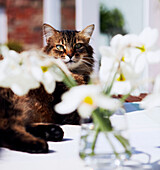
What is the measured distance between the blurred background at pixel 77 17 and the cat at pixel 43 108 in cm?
140

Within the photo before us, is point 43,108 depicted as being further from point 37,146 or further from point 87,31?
point 87,31

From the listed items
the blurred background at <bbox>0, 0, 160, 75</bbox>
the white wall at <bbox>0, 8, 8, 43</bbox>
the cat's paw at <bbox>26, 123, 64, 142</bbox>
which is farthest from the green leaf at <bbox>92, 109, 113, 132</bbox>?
the white wall at <bbox>0, 8, 8, 43</bbox>

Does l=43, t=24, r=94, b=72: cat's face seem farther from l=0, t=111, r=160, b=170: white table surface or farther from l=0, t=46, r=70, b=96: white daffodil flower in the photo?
l=0, t=46, r=70, b=96: white daffodil flower

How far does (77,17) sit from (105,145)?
244cm

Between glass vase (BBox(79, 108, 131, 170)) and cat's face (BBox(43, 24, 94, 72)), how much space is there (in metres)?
0.71

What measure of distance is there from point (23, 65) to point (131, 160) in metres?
0.30

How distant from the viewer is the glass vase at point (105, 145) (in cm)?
50

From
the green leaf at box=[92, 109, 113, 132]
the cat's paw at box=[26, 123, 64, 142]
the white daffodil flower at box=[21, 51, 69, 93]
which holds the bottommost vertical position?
the cat's paw at box=[26, 123, 64, 142]

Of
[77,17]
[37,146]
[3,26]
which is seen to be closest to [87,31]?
[37,146]

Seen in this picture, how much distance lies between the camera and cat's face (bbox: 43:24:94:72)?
1232mm

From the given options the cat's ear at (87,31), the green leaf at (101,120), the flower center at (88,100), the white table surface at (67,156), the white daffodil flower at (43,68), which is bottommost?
the white table surface at (67,156)

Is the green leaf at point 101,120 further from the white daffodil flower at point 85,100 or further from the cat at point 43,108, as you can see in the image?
the cat at point 43,108

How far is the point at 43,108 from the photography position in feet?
2.94

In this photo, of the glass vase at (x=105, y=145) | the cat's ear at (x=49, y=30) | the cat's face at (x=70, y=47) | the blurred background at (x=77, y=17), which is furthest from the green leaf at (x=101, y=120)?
the blurred background at (x=77, y=17)
